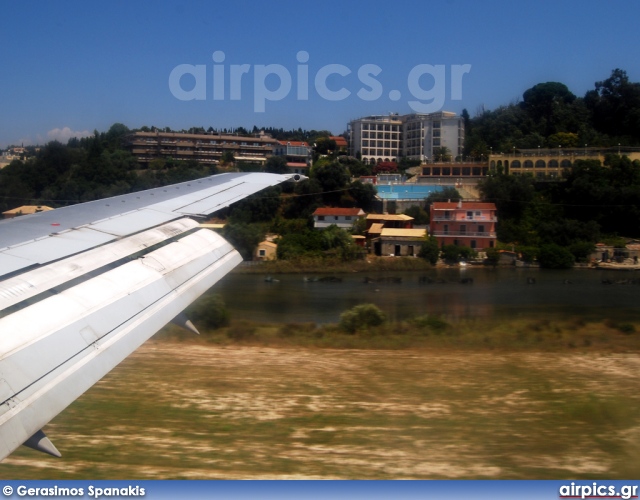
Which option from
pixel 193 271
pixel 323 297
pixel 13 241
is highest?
pixel 13 241

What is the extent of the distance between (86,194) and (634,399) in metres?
5.85

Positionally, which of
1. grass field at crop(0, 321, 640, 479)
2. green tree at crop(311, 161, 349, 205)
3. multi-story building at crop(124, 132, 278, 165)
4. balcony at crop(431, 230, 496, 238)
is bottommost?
grass field at crop(0, 321, 640, 479)

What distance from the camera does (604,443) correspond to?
6.32 ft

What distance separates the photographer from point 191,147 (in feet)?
37.2

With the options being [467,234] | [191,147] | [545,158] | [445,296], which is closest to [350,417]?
[445,296]

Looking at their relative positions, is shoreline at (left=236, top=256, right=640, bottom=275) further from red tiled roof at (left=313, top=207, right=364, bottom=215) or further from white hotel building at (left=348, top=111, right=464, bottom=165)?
white hotel building at (left=348, top=111, right=464, bottom=165)

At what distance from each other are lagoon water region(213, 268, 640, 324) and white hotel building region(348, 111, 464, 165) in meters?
18.9

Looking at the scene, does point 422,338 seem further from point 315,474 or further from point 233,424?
point 315,474

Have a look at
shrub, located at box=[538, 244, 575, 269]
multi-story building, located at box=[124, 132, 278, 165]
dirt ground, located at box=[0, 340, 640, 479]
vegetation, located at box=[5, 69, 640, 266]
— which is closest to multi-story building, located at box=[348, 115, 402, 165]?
vegetation, located at box=[5, 69, 640, 266]

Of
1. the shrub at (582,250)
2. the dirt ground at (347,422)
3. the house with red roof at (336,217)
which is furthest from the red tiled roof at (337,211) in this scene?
the dirt ground at (347,422)

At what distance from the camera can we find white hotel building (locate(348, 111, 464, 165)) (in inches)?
1055

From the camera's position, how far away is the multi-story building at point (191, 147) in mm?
9914

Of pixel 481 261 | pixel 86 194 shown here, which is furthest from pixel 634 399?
pixel 481 261

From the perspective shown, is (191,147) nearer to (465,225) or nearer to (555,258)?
(465,225)
